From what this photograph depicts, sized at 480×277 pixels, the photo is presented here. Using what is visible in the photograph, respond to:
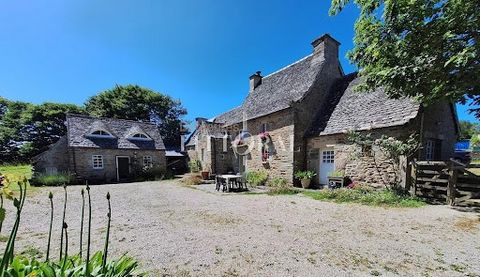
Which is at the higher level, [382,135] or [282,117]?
[282,117]

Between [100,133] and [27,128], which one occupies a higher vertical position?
[27,128]

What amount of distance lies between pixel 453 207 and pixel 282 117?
8.69 meters

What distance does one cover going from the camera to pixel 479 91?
6535 millimetres

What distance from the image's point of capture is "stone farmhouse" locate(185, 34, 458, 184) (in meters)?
10.3

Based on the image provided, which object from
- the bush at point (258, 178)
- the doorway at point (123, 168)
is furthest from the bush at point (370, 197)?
the doorway at point (123, 168)

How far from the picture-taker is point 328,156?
1248 centimetres

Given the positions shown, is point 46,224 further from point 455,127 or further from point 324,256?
point 455,127

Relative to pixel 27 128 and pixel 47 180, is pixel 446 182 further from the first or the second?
pixel 27 128

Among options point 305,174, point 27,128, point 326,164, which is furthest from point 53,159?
point 27,128

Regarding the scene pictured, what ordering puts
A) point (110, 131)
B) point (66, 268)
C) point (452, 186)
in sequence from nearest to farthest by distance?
point (66, 268) → point (452, 186) → point (110, 131)

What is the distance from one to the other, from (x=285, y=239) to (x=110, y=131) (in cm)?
2016

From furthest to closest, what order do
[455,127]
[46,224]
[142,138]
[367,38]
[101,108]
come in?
[101,108]
[142,138]
[455,127]
[367,38]
[46,224]

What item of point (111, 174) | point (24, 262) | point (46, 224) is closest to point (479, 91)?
point (24, 262)

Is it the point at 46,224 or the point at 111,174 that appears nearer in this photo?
the point at 46,224
